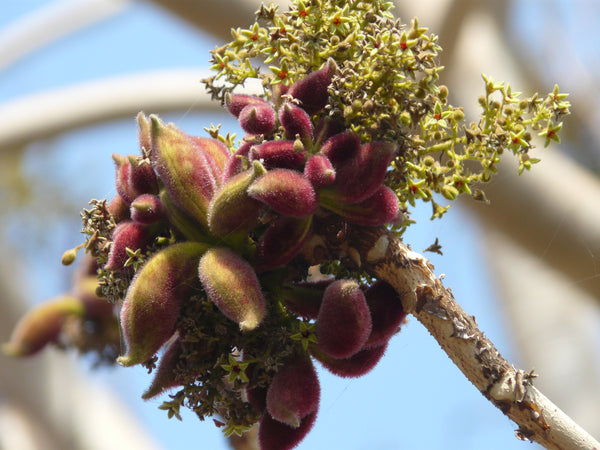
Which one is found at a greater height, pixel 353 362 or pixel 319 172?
pixel 319 172

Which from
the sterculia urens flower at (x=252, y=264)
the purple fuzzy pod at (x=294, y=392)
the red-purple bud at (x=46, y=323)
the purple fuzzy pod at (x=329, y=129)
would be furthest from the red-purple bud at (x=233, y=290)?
the red-purple bud at (x=46, y=323)

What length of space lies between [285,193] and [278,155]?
8 centimetres

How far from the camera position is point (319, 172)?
2.62 ft

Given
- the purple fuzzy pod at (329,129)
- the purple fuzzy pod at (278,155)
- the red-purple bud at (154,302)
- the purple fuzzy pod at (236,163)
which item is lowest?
the red-purple bud at (154,302)

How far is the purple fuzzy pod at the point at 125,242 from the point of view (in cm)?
89

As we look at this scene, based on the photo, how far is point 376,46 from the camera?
2.81 feet

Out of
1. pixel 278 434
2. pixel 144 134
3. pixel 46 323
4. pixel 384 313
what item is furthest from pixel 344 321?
pixel 46 323

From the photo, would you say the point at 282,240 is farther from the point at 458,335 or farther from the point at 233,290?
the point at 458,335

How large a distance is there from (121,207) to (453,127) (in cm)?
52

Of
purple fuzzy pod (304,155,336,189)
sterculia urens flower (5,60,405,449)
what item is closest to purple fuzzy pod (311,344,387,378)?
sterculia urens flower (5,60,405,449)

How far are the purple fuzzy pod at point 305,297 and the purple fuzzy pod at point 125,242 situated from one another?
8.6 inches

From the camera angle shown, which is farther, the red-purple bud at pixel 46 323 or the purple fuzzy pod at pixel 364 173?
the red-purple bud at pixel 46 323

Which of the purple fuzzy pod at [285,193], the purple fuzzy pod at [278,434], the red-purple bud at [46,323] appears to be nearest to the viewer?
the purple fuzzy pod at [285,193]

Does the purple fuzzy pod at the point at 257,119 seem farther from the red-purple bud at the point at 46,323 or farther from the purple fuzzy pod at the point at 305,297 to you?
the red-purple bud at the point at 46,323
